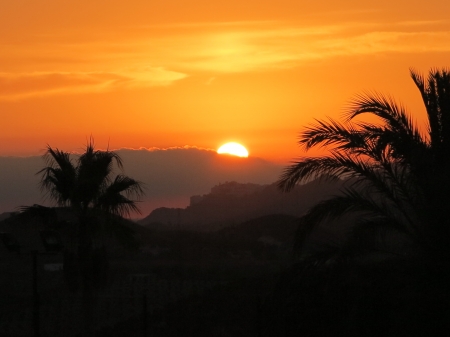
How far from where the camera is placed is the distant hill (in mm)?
111312

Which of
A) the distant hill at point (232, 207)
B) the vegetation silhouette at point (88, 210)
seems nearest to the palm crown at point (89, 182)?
the vegetation silhouette at point (88, 210)

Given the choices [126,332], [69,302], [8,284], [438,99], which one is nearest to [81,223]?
[126,332]

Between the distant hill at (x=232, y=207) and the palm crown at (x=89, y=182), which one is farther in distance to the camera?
the distant hill at (x=232, y=207)

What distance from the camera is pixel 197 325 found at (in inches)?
950

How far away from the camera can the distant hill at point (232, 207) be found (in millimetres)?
111312

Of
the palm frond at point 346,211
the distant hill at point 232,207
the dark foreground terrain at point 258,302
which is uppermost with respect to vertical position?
the distant hill at point 232,207

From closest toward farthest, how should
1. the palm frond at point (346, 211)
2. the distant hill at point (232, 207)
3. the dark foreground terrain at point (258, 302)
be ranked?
1. the dark foreground terrain at point (258, 302)
2. the palm frond at point (346, 211)
3. the distant hill at point (232, 207)

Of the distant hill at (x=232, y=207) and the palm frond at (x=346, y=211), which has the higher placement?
the distant hill at (x=232, y=207)

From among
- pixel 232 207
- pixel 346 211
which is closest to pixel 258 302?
pixel 346 211

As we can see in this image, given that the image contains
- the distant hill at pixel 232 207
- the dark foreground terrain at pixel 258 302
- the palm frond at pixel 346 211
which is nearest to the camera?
the dark foreground terrain at pixel 258 302

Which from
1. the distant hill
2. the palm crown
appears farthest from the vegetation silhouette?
the distant hill

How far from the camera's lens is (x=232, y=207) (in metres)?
159

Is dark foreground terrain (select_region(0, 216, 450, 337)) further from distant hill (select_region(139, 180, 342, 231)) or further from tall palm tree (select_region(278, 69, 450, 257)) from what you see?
distant hill (select_region(139, 180, 342, 231))

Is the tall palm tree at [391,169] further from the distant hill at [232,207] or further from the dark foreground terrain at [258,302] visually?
the distant hill at [232,207]
